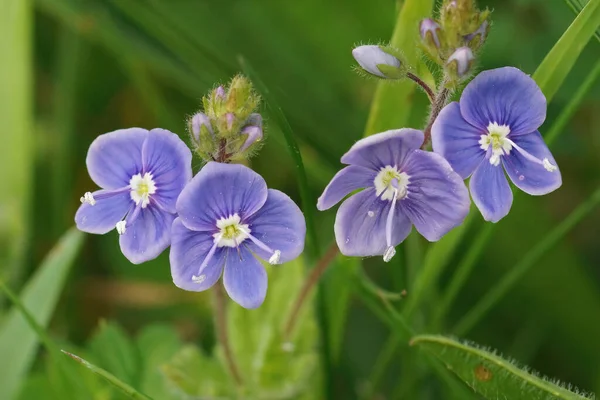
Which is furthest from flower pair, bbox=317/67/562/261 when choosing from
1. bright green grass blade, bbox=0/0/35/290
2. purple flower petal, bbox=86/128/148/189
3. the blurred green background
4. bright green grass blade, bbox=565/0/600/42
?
bright green grass blade, bbox=0/0/35/290

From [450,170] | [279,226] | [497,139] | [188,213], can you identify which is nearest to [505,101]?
[497,139]

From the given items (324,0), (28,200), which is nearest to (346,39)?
(324,0)

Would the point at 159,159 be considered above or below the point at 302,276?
below

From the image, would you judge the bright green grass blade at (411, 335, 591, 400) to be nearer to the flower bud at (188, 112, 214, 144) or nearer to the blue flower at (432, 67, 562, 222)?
the blue flower at (432, 67, 562, 222)

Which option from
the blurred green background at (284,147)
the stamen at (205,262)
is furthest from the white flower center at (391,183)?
the blurred green background at (284,147)

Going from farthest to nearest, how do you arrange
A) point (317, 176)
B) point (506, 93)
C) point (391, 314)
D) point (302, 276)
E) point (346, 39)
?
point (346, 39) < point (317, 176) < point (302, 276) < point (391, 314) < point (506, 93)

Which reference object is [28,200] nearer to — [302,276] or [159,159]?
[302,276]

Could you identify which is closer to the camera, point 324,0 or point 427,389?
point 427,389

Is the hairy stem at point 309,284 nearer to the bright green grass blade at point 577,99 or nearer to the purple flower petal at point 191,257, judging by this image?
the purple flower petal at point 191,257
